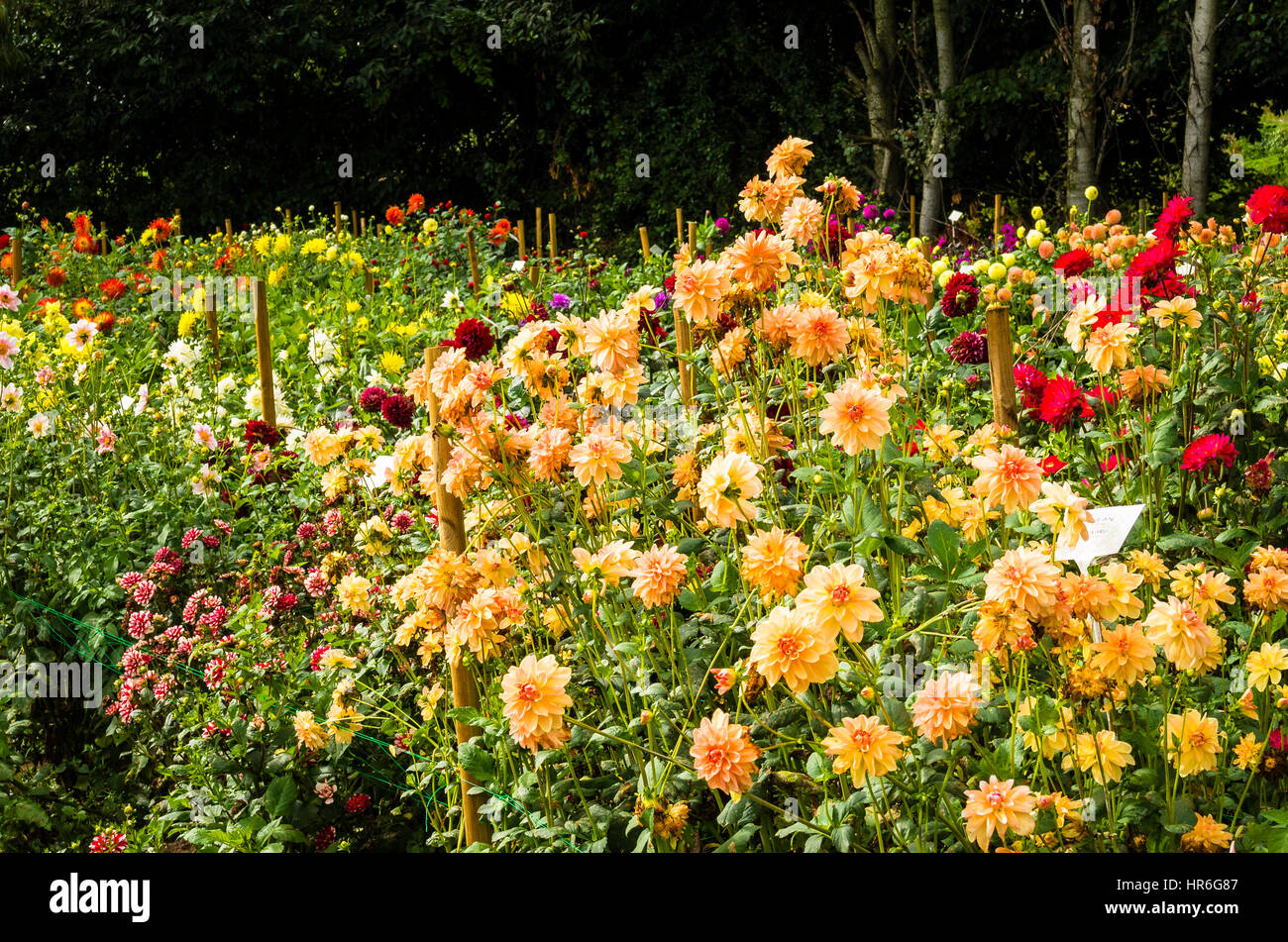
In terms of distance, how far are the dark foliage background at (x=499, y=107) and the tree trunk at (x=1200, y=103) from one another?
2940 mm

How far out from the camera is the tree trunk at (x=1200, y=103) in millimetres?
7770

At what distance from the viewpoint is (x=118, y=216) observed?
12.8 metres

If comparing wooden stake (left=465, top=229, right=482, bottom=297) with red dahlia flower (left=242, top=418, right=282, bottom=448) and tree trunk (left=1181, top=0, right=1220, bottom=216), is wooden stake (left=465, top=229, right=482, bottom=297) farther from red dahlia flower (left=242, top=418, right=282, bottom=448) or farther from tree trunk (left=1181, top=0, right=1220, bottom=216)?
tree trunk (left=1181, top=0, right=1220, bottom=216)

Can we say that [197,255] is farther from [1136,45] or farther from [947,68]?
[1136,45]

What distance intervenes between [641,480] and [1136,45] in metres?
10.5

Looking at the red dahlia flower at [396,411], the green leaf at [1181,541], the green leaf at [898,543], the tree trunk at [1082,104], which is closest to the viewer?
the green leaf at [898,543]

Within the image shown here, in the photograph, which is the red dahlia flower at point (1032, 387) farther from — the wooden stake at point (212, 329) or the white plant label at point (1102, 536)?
the wooden stake at point (212, 329)

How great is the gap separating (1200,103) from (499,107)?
766cm

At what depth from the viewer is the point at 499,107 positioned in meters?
12.8

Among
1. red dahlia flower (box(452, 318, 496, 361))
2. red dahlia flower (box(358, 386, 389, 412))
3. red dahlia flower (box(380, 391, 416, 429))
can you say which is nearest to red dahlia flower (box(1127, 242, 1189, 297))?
red dahlia flower (box(452, 318, 496, 361))

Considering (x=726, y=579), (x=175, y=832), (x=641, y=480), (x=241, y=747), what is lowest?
(x=175, y=832)

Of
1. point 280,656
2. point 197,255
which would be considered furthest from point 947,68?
point 280,656

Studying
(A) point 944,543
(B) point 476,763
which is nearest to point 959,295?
(A) point 944,543

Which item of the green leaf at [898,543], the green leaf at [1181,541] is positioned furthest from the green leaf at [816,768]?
the green leaf at [1181,541]
